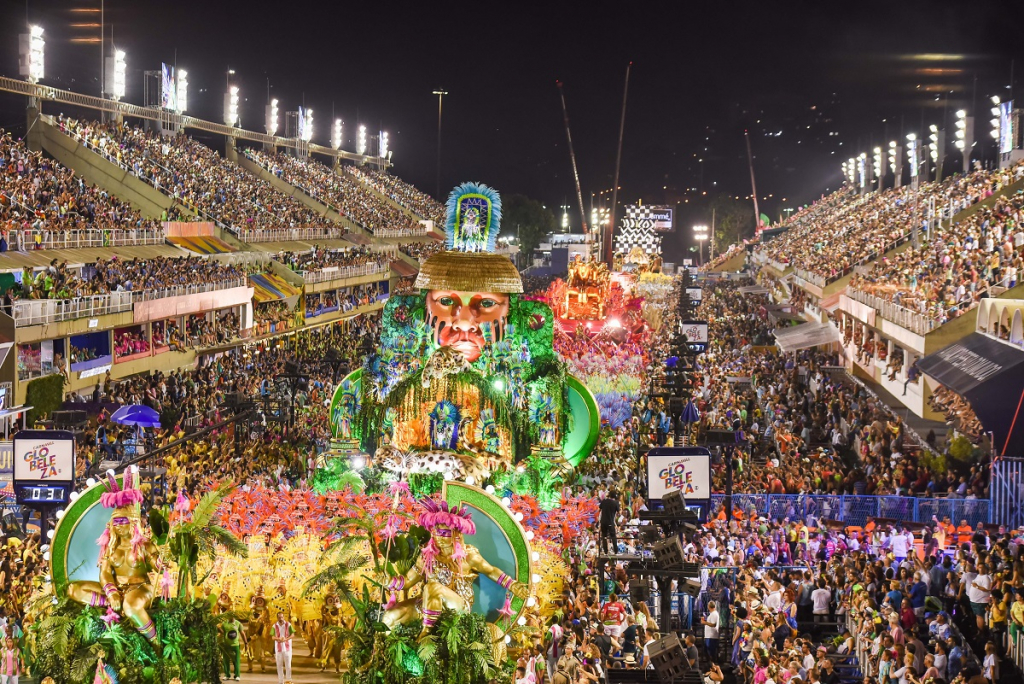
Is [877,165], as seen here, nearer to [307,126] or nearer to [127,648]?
[307,126]

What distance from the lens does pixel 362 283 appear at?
63906 millimetres

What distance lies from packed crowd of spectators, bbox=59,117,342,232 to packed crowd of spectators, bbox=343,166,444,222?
25.1m

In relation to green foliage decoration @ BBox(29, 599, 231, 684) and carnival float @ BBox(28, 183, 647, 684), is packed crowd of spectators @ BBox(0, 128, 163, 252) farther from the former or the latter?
green foliage decoration @ BBox(29, 599, 231, 684)

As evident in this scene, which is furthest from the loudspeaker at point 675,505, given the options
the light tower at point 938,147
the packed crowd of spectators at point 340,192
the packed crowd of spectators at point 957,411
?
the packed crowd of spectators at point 340,192

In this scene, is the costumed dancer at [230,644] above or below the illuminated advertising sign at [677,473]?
below

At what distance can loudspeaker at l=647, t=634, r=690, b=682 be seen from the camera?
1159 centimetres

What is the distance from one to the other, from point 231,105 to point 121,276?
4453 centimetres

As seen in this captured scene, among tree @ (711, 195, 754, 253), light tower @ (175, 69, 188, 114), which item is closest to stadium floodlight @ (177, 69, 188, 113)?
light tower @ (175, 69, 188, 114)

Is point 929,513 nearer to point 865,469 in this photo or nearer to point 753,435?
point 865,469

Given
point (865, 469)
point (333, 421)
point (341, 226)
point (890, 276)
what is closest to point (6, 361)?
point (333, 421)

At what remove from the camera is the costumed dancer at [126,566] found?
13102mm

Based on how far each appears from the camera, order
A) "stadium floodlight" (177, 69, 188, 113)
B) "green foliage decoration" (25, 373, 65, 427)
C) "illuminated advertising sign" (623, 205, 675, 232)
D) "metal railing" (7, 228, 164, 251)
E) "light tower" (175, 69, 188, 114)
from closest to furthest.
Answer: "green foliage decoration" (25, 373, 65, 427)
"metal railing" (7, 228, 164, 251)
"light tower" (175, 69, 188, 114)
"stadium floodlight" (177, 69, 188, 113)
"illuminated advertising sign" (623, 205, 675, 232)

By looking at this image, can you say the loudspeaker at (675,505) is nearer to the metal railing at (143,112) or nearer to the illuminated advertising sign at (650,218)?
the metal railing at (143,112)

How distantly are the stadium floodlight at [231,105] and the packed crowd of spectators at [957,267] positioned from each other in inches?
1806
